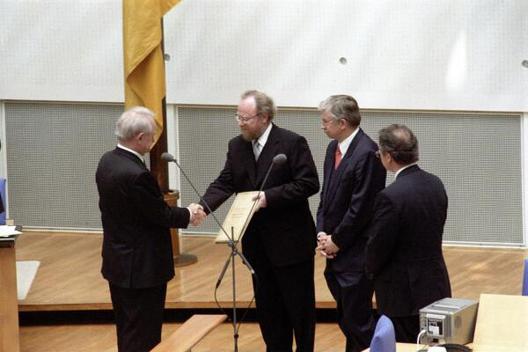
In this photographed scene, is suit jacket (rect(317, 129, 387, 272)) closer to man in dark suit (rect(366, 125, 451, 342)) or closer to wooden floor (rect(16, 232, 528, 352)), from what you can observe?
man in dark suit (rect(366, 125, 451, 342))

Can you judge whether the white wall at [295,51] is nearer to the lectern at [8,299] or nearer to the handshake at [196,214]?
the lectern at [8,299]

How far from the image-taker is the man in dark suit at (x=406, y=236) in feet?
16.4

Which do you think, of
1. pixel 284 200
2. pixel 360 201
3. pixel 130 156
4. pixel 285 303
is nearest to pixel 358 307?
pixel 285 303

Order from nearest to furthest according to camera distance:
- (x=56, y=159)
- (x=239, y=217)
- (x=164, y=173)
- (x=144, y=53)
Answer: (x=239, y=217), (x=144, y=53), (x=164, y=173), (x=56, y=159)

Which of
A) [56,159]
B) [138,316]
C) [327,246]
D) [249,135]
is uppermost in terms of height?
[249,135]

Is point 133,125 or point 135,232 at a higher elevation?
point 133,125

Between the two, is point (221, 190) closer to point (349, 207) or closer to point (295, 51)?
point (349, 207)

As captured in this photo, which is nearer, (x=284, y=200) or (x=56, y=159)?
(x=284, y=200)

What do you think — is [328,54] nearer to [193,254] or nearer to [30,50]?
[193,254]

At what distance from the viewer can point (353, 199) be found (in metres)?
5.66

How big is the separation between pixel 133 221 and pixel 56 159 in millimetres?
3918

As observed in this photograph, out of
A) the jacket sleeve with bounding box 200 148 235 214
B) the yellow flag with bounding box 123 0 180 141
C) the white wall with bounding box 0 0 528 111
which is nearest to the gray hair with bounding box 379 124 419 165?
the jacket sleeve with bounding box 200 148 235 214

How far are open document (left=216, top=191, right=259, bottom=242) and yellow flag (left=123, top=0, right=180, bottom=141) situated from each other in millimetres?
1881

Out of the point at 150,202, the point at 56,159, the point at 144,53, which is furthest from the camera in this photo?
the point at 56,159
